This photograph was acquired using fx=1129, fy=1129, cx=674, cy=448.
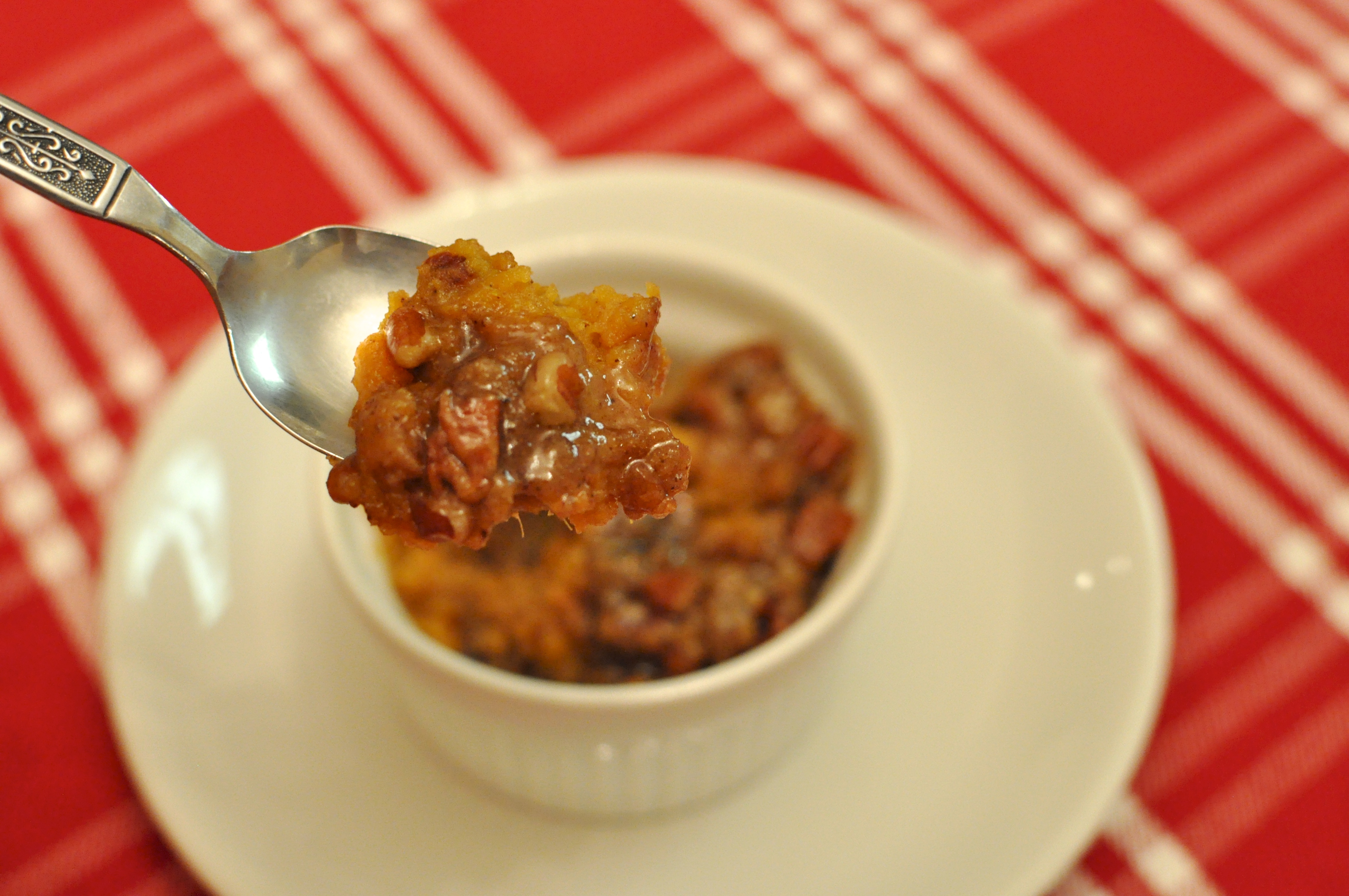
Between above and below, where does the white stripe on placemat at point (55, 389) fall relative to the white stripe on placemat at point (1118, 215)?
above

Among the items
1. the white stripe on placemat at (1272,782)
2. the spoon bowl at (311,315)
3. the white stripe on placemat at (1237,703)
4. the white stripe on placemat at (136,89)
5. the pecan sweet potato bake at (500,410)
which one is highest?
Answer: the white stripe on placemat at (136,89)

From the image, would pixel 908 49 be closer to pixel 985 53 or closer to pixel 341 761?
pixel 985 53

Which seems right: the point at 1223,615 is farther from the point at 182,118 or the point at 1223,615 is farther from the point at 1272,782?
the point at 182,118


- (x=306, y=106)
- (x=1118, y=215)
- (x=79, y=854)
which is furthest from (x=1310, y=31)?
(x=79, y=854)

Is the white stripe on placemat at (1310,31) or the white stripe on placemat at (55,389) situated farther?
the white stripe on placemat at (1310,31)

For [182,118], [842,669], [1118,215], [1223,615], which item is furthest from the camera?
[182,118]

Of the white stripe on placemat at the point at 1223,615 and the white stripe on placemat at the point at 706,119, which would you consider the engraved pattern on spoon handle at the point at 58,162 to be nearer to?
the white stripe on placemat at the point at 706,119

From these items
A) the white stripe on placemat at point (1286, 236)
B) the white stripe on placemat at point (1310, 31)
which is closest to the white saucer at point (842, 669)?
the white stripe on placemat at point (1286, 236)
